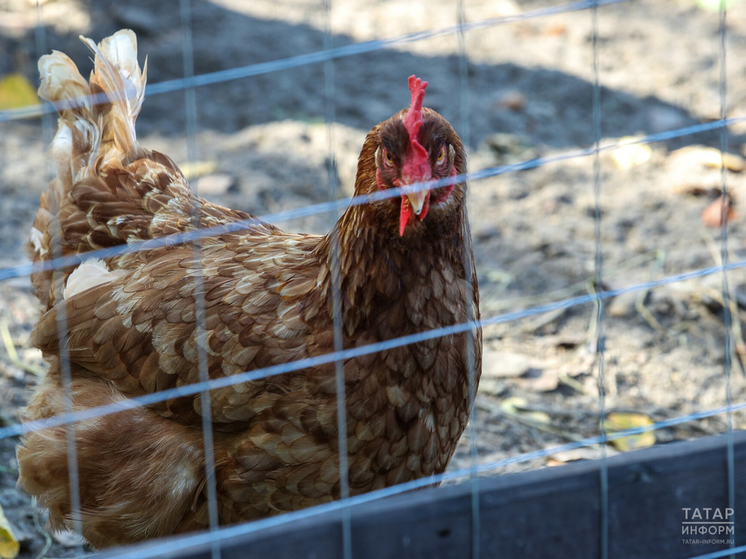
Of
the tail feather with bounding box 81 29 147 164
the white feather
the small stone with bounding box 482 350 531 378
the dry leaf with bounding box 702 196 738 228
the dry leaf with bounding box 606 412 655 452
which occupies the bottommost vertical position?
the dry leaf with bounding box 606 412 655 452

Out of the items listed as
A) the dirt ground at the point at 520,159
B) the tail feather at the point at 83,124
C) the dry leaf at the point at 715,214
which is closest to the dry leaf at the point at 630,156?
the dirt ground at the point at 520,159

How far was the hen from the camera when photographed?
1786 mm

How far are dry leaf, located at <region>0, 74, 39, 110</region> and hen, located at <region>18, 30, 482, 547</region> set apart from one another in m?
2.15

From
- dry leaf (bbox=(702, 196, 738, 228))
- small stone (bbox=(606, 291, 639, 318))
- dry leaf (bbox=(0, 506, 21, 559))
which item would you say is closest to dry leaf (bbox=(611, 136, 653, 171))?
dry leaf (bbox=(702, 196, 738, 228))

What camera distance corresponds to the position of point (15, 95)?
386cm

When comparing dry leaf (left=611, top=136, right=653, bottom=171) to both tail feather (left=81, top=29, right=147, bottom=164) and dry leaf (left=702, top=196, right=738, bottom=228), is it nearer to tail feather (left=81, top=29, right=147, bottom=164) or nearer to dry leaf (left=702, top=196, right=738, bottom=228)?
dry leaf (left=702, top=196, right=738, bottom=228)

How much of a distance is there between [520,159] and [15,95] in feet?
9.16

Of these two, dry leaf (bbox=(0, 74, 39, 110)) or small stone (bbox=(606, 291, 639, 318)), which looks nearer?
small stone (bbox=(606, 291, 639, 318))

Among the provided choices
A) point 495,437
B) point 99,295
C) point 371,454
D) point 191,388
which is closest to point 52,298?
point 99,295

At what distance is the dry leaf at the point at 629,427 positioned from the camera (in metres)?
2.57

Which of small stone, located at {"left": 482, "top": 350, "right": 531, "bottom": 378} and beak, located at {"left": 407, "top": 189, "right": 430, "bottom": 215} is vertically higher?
beak, located at {"left": 407, "top": 189, "right": 430, "bottom": 215}

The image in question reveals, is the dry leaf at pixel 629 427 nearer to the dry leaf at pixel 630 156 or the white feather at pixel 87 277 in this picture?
the white feather at pixel 87 277

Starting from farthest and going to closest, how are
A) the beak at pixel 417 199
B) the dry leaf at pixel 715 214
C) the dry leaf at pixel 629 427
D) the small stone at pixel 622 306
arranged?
the dry leaf at pixel 715 214 < the small stone at pixel 622 306 < the dry leaf at pixel 629 427 < the beak at pixel 417 199

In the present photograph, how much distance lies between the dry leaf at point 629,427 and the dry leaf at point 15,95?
129 inches
